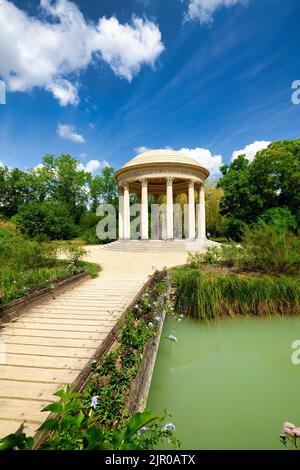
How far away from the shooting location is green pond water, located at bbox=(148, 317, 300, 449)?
2.83m

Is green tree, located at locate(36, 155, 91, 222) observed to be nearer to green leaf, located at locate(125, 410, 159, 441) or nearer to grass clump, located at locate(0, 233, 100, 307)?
grass clump, located at locate(0, 233, 100, 307)

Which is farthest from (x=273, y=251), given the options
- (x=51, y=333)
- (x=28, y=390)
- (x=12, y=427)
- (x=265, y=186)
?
(x=265, y=186)

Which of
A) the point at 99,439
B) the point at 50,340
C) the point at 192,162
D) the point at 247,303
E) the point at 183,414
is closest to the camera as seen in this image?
the point at 99,439

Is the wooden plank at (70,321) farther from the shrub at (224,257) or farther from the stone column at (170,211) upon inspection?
the stone column at (170,211)

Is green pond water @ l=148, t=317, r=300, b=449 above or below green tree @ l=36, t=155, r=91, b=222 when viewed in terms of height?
below

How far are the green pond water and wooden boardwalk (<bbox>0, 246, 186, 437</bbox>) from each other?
1.29m

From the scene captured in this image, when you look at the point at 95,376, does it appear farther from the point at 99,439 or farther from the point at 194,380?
the point at 194,380

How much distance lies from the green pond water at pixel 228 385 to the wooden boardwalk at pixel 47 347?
50.8 inches

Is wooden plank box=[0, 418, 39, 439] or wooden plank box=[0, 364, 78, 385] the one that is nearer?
wooden plank box=[0, 418, 39, 439]

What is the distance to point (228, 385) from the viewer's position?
12.3 feet

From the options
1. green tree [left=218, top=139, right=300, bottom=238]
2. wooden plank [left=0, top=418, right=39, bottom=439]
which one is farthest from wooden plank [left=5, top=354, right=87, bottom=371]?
green tree [left=218, top=139, right=300, bottom=238]
